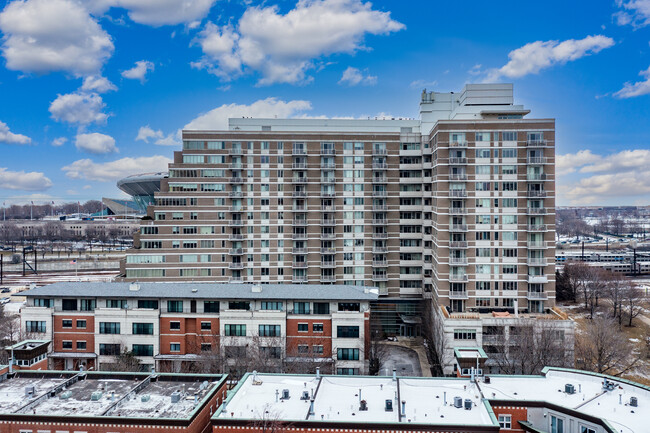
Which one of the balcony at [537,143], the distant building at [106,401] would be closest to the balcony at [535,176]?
the balcony at [537,143]

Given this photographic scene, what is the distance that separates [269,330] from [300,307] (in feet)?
15.7

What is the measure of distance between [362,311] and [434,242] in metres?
21.3

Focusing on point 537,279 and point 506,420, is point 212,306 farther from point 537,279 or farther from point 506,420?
point 537,279

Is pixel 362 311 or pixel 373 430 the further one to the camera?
pixel 362 311

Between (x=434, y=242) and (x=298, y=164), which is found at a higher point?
(x=298, y=164)

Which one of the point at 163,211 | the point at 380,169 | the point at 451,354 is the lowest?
the point at 451,354

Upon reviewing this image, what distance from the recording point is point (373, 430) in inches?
1086

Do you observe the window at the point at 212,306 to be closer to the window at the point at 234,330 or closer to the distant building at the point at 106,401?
the window at the point at 234,330

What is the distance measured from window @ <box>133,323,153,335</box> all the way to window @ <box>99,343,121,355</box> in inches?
117

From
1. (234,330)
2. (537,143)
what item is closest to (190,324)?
(234,330)

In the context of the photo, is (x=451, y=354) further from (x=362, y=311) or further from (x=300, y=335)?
(x=300, y=335)

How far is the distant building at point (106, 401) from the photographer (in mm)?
28750

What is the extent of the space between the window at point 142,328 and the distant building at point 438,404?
82.1 feet

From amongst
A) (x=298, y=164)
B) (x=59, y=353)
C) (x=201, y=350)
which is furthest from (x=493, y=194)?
(x=59, y=353)
